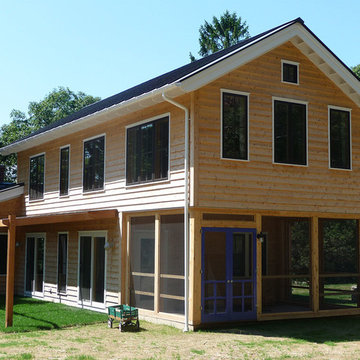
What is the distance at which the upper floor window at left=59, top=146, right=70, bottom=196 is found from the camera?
1825 centimetres

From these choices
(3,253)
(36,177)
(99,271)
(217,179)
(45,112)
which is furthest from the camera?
(45,112)

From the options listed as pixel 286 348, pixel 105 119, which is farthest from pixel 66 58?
pixel 286 348

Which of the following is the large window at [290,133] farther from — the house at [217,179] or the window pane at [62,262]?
the window pane at [62,262]

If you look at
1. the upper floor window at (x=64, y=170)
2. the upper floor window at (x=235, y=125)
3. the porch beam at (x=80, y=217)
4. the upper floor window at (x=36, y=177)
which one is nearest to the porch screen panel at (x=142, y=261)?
the porch beam at (x=80, y=217)

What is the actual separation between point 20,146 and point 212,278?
10.4 metres

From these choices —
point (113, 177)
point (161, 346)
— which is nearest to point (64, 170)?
point (113, 177)

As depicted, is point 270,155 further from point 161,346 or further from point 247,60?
point 161,346

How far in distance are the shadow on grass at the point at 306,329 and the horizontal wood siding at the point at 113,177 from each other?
320cm

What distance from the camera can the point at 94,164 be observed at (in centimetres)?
1670

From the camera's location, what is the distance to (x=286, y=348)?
10.5 meters

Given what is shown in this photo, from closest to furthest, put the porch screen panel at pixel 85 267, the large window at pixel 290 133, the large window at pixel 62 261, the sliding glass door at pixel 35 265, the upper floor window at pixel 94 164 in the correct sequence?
the large window at pixel 290 133, the upper floor window at pixel 94 164, the porch screen panel at pixel 85 267, the large window at pixel 62 261, the sliding glass door at pixel 35 265

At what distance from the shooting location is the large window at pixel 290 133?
13930 mm

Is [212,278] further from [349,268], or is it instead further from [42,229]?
[349,268]

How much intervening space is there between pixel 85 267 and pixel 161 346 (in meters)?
6.67
